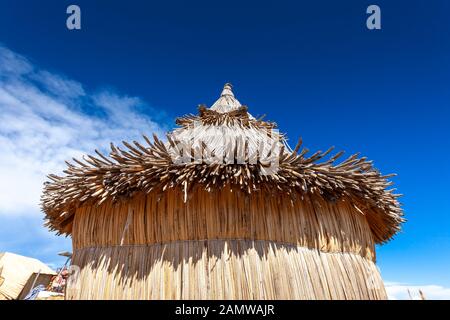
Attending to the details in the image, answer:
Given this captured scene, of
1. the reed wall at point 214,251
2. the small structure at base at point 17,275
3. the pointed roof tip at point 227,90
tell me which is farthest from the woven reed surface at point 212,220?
the small structure at base at point 17,275

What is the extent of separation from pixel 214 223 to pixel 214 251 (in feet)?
0.99

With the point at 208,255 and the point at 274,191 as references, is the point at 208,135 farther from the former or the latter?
the point at 208,255

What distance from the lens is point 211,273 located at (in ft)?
11.2

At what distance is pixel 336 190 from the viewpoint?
12.8 ft

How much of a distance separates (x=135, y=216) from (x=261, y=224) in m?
1.47

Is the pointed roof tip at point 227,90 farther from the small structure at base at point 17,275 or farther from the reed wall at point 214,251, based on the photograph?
the small structure at base at point 17,275

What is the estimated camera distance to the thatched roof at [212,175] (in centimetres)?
346

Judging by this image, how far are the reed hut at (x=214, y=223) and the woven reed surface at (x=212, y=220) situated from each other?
0.01 metres

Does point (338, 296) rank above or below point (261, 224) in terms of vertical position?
below

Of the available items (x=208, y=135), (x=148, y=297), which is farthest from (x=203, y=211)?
(x=208, y=135)
